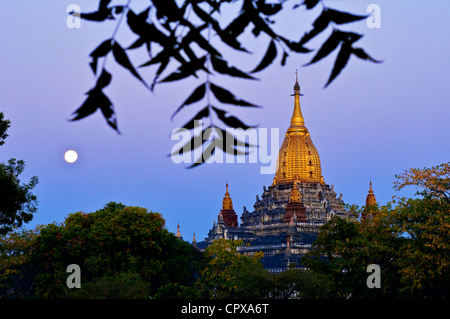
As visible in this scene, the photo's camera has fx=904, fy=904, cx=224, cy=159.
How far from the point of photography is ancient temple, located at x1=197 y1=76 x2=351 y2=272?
117562 mm

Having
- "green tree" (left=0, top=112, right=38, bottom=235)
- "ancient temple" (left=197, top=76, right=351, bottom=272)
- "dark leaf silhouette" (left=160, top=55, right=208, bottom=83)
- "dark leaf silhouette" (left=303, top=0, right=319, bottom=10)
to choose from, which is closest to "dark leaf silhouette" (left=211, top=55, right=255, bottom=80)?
"dark leaf silhouette" (left=160, top=55, right=208, bottom=83)

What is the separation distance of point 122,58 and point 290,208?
120544 millimetres

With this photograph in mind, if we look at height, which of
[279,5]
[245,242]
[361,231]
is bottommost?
[279,5]

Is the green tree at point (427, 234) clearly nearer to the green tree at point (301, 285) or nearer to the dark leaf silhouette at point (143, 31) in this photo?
the green tree at point (301, 285)

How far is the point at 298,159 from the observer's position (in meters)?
136

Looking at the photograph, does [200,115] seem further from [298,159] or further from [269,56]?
[298,159]

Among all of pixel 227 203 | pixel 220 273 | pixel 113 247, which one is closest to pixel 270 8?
pixel 113 247

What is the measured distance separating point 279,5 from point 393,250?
4576cm

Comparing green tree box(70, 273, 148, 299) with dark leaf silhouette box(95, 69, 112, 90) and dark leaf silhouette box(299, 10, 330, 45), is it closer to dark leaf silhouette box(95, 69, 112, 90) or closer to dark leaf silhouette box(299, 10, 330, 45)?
dark leaf silhouette box(95, 69, 112, 90)

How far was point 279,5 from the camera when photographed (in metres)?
5.33

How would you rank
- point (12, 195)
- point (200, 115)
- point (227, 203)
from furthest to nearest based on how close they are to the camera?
point (227, 203) < point (12, 195) < point (200, 115)

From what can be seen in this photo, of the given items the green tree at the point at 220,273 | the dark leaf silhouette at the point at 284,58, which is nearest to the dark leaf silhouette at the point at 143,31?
the dark leaf silhouette at the point at 284,58
